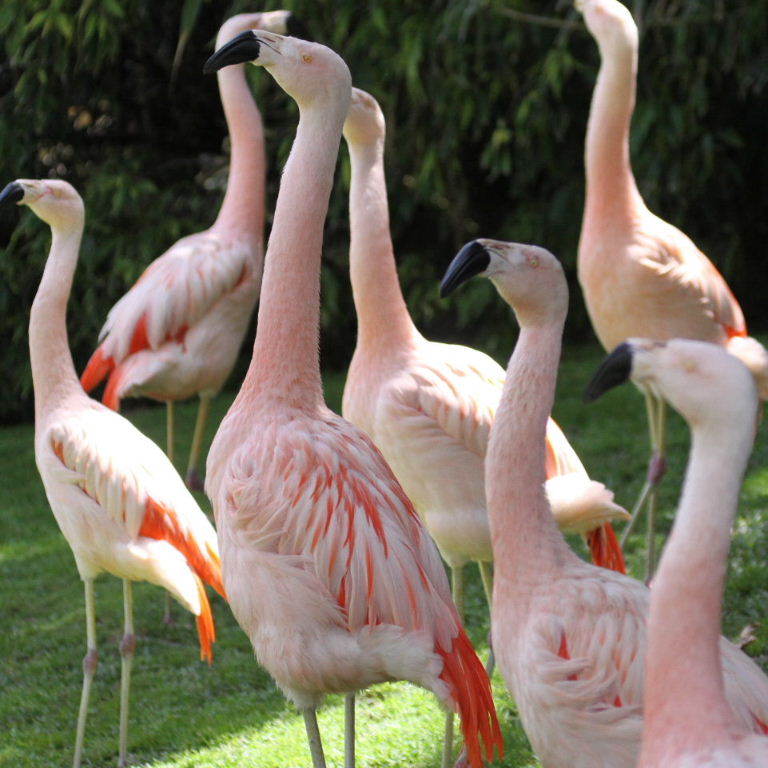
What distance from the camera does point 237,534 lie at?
2850 mm

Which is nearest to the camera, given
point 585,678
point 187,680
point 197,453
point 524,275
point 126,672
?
point 585,678

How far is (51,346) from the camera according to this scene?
4039 mm

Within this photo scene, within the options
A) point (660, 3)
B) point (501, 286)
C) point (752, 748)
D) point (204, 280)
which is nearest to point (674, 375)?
point (752, 748)

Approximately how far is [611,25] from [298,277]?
229cm

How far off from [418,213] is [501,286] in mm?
6702

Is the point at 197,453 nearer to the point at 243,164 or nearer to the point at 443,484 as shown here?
the point at 243,164

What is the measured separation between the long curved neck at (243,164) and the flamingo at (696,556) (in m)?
3.95

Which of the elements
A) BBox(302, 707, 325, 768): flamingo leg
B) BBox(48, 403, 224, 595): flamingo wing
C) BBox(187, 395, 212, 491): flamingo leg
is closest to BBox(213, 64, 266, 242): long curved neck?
BBox(187, 395, 212, 491): flamingo leg

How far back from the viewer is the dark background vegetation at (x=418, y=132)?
7422mm

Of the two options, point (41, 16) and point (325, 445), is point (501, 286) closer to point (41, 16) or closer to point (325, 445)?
point (325, 445)

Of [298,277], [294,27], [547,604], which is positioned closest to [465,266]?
[298,277]

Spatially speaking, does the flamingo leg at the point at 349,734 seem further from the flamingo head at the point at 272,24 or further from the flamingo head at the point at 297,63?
the flamingo head at the point at 272,24

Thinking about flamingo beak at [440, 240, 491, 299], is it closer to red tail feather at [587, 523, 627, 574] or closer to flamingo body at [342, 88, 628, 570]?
flamingo body at [342, 88, 628, 570]

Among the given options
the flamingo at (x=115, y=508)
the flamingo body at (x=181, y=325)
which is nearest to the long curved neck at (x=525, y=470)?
the flamingo at (x=115, y=508)
